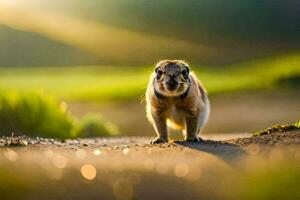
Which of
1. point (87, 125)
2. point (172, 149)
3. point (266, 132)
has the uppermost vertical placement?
point (87, 125)

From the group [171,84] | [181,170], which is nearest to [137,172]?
[181,170]

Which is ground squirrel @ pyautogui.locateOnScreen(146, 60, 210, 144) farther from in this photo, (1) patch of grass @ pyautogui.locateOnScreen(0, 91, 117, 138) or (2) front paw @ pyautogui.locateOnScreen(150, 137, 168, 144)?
(1) patch of grass @ pyautogui.locateOnScreen(0, 91, 117, 138)

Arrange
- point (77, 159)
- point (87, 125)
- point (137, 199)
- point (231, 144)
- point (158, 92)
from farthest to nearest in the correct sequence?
point (87, 125) < point (158, 92) < point (231, 144) < point (77, 159) < point (137, 199)

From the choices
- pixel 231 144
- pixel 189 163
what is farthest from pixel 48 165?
pixel 231 144

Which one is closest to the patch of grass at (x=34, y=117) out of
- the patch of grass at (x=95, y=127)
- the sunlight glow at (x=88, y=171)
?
the patch of grass at (x=95, y=127)

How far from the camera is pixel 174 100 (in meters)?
12.8

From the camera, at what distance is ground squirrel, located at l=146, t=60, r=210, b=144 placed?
12445 mm

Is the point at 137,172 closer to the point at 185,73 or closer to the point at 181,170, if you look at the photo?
the point at 181,170

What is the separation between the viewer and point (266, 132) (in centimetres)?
1361

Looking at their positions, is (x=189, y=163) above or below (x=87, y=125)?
below

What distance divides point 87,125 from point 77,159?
10.9 meters

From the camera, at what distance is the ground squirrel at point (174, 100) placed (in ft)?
40.8

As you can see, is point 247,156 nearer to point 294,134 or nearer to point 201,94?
point 294,134

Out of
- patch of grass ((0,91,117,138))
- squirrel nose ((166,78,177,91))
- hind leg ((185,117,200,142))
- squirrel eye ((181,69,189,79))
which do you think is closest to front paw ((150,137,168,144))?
hind leg ((185,117,200,142))
